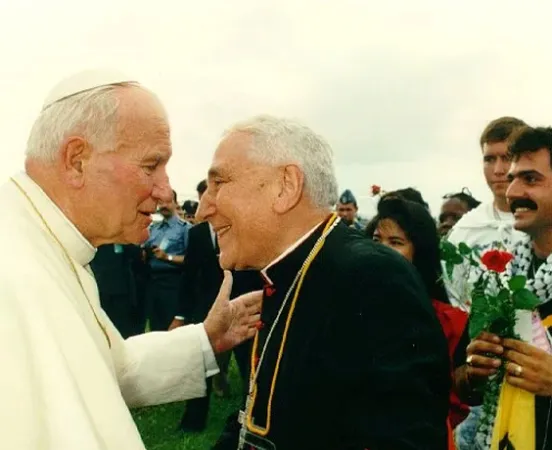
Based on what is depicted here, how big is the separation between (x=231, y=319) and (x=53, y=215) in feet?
3.75

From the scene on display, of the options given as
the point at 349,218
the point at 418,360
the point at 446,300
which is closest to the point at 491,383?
the point at 446,300

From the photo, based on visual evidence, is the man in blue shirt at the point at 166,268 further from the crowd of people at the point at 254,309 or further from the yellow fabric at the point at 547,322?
the yellow fabric at the point at 547,322

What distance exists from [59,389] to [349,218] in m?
10.3

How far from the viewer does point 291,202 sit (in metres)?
2.96

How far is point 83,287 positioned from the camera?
3.01m

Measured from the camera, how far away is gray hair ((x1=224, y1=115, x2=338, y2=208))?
298cm

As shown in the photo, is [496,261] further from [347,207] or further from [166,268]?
[347,207]

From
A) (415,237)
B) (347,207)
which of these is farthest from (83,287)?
(347,207)

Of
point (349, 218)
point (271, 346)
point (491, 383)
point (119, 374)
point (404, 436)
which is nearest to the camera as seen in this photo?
point (404, 436)

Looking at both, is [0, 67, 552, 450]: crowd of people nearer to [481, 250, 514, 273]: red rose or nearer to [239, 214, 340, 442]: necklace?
[239, 214, 340, 442]: necklace

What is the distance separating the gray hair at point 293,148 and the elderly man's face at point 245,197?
0.04 metres

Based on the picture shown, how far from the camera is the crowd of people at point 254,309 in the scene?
7.91 ft

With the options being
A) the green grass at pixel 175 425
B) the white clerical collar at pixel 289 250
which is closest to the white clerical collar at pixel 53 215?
the white clerical collar at pixel 289 250

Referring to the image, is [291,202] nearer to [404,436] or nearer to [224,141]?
[224,141]
